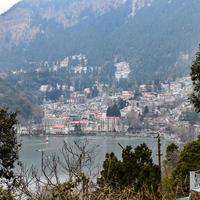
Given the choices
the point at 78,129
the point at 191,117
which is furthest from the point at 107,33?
the point at 191,117

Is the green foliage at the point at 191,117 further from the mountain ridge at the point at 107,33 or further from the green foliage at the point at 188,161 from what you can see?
the green foliage at the point at 188,161

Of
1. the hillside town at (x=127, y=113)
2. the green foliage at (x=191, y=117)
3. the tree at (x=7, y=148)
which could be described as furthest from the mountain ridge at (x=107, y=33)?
the tree at (x=7, y=148)

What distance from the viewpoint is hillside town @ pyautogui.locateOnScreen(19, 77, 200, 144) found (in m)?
68.6

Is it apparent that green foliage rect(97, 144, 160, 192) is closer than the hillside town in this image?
Yes

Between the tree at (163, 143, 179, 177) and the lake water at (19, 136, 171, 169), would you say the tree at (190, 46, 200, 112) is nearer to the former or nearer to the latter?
the tree at (163, 143, 179, 177)

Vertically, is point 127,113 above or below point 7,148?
above

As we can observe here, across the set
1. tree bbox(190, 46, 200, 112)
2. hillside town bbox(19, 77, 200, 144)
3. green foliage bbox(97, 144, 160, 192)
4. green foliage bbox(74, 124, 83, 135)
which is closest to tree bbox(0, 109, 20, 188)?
green foliage bbox(97, 144, 160, 192)

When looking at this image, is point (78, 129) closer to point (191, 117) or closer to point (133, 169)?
point (191, 117)

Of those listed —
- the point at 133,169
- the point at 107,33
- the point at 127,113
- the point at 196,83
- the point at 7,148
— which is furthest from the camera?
the point at 107,33

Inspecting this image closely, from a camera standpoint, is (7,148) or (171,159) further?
(171,159)

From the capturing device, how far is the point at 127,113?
3233 inches

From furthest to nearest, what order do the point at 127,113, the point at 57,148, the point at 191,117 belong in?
the point at 127,113
the point at 191,117
the point at 57,148

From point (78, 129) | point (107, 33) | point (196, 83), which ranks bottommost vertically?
point (196, 83)

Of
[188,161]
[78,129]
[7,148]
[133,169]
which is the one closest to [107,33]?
[78,129]
